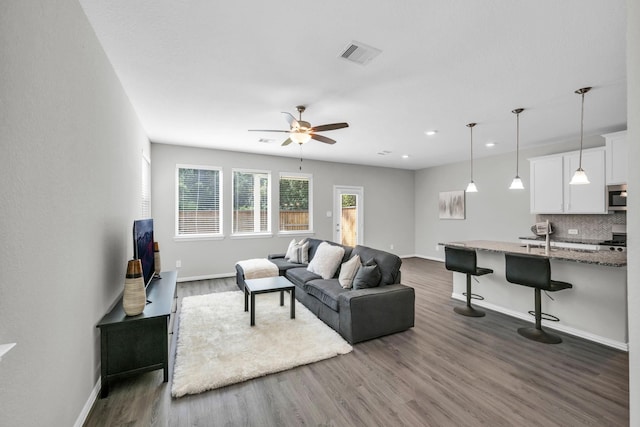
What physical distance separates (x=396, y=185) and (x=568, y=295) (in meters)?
5.39

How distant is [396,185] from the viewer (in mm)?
8273

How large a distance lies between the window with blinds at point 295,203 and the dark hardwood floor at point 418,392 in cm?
404

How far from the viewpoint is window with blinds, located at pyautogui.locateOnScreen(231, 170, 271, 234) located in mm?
6020

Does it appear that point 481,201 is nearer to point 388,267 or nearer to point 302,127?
point 388,267

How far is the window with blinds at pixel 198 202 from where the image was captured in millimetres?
5535

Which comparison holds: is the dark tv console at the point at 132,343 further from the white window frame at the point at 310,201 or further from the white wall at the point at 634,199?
the white window frame at the point at 310,201

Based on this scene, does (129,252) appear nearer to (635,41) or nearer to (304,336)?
(304,336)

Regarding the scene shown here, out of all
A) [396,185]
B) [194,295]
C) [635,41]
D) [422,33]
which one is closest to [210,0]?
[422,33]

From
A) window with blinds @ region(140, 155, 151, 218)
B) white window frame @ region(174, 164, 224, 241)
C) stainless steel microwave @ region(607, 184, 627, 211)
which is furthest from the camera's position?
white window frame @ region(174, 164, 224, 241)

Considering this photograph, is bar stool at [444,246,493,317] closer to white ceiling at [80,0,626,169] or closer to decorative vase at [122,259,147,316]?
white ceiling at [80,0,626,169]

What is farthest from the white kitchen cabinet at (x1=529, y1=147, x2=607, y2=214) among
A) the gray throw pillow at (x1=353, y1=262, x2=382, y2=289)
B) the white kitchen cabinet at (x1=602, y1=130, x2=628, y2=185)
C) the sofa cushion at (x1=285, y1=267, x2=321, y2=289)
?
the sofa cushion at (x1=285, y1=267, x2=321, y2=289)

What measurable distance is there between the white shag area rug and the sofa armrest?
0.22 m

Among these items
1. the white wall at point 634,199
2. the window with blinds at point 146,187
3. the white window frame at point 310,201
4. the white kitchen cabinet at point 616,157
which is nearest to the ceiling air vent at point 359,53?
the white wall at point 634,199

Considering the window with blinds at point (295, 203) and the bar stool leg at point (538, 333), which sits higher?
the window with blinds at point (295, 203)
